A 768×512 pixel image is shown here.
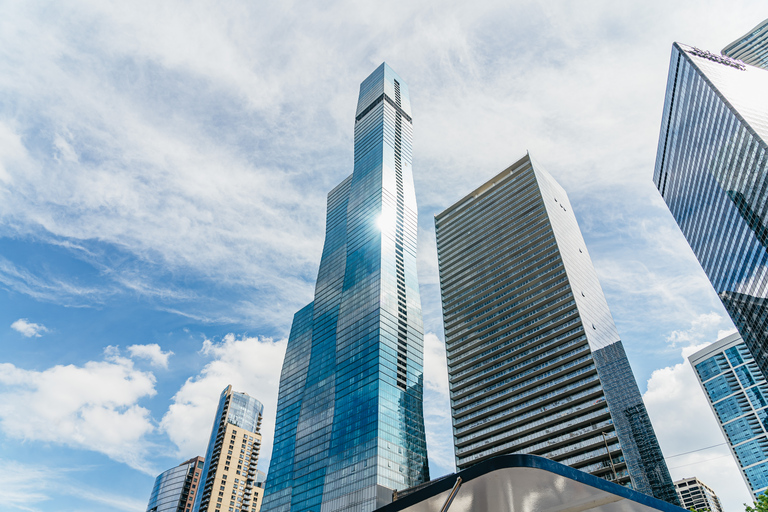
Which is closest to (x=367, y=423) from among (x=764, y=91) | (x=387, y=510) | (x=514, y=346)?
(x=514, y=346)

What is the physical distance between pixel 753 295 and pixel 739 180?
901 inches

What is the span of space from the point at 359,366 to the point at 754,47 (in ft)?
628

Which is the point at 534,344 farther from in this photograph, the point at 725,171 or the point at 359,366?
the point at 725,171

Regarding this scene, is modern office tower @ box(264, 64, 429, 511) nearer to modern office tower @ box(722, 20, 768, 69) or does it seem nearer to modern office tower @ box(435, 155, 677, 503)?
modern office tower @ box(435, 155, 677, 503)

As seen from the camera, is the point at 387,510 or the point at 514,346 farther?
the point at 514,346

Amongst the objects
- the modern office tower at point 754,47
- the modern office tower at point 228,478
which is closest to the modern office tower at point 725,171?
the modern office tower at point 754,47

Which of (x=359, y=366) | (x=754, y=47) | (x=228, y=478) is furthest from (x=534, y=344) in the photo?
(x=754, y=47)

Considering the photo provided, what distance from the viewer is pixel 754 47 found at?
188 metres

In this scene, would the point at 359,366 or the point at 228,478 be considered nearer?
the point at 359,366

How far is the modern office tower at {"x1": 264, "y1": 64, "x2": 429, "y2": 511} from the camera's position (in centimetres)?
11794

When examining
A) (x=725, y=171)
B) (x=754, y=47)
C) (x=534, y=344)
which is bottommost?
(x=534, y=344)

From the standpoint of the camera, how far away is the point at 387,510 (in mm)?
17797

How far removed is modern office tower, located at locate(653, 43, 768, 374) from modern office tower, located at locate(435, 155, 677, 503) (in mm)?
27947

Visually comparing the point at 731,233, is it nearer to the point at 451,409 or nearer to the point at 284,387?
the point at 451,409
